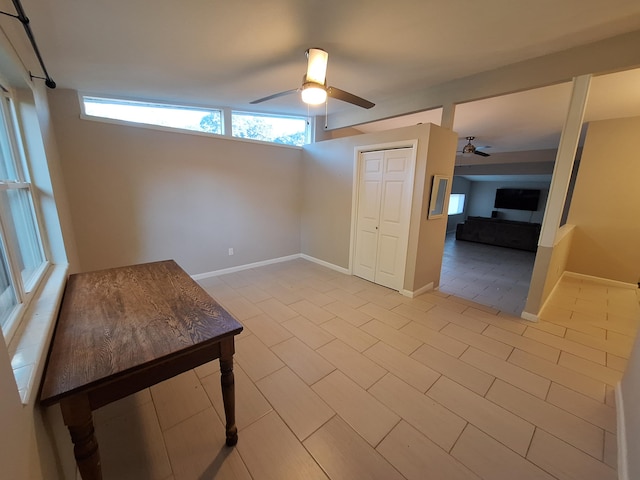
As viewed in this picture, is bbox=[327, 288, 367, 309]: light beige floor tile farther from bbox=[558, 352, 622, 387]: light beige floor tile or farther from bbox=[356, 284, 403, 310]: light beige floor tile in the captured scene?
bbox=[558, 352, 622, 387]: light beige floor tile

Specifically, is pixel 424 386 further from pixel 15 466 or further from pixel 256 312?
pixel 15 466

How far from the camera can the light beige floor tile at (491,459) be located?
1.31 metres

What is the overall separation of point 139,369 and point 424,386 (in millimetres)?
1825

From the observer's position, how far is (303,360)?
84.1 inches

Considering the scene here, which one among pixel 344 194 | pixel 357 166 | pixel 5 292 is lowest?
pixel 5 292

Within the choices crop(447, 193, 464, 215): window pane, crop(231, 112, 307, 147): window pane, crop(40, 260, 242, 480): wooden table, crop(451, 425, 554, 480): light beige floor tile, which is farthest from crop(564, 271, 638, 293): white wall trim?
crop(447, 193, 464, 215): window pane

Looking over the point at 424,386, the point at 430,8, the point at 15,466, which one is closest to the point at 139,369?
the point at 15,466

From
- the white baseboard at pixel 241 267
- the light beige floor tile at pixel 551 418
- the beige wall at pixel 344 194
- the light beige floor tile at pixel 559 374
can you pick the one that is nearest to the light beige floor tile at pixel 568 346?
the light beige floor tile at pixel 559 374

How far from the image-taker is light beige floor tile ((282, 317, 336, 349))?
240 cm

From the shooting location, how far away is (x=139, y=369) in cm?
98

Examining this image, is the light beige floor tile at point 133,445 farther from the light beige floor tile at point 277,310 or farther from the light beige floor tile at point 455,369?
the light beige floor tile at point 455,369

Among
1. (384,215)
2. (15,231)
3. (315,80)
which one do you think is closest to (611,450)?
(384,215)

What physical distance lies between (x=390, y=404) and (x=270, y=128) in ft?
14.0

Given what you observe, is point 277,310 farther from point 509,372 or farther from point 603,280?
point 603,280
